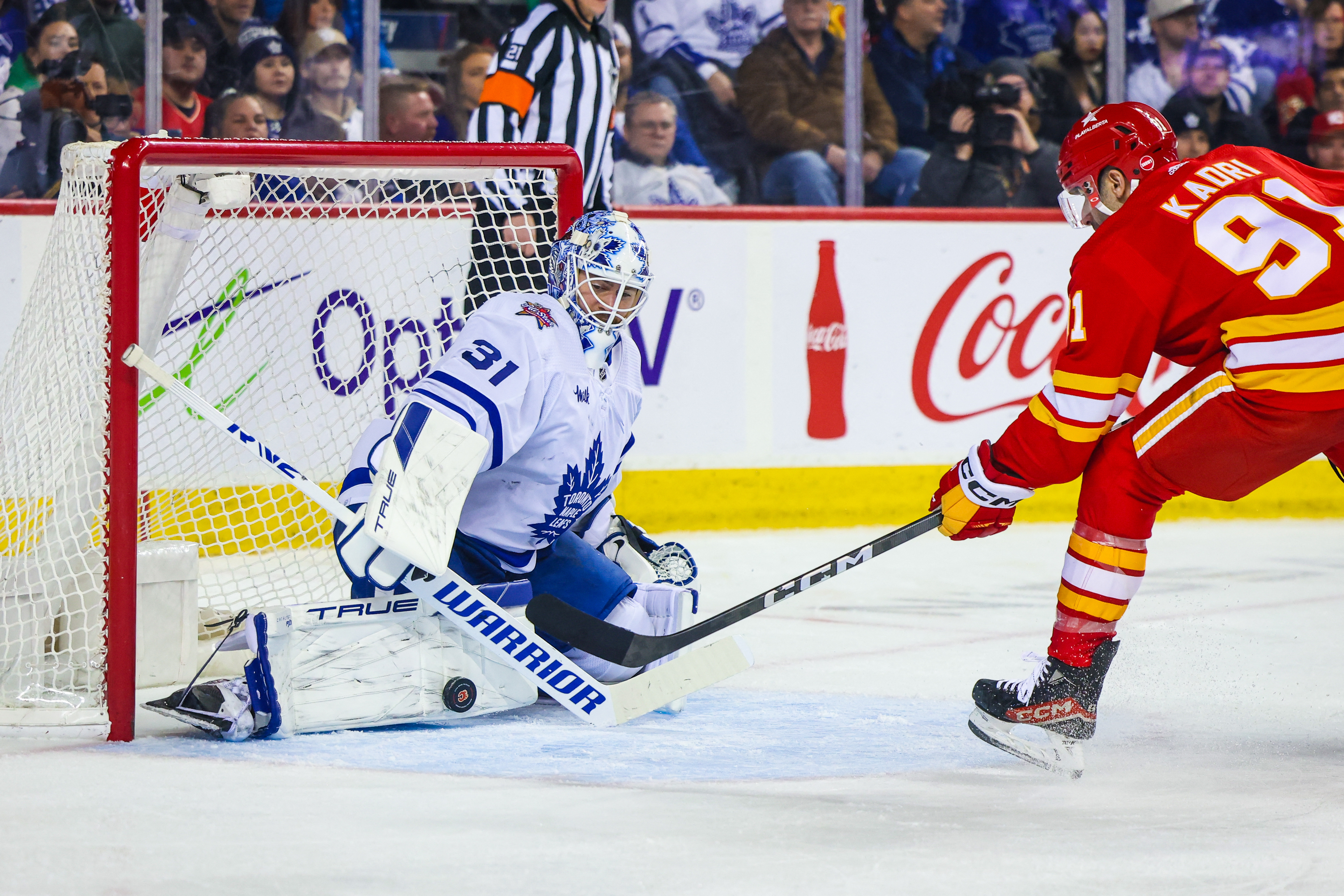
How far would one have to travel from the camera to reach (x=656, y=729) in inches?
98.2

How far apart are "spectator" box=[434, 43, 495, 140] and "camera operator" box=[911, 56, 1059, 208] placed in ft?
4.68

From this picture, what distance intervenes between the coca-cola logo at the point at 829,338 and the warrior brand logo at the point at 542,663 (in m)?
2.56

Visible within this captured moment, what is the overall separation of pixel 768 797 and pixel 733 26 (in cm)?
357

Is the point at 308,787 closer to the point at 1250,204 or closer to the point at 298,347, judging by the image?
the point at 1250,204

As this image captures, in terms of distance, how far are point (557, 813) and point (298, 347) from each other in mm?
2222

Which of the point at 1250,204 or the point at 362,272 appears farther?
the point at 362,272

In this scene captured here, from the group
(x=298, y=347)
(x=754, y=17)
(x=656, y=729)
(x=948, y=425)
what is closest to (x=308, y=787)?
(x=656, y=729)

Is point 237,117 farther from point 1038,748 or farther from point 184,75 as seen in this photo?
point 1038,748

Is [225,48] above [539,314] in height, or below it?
above

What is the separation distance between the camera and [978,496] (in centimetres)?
231

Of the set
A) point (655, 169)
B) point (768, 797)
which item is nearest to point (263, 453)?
point (768, 797)

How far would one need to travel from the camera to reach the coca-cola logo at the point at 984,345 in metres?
5.03

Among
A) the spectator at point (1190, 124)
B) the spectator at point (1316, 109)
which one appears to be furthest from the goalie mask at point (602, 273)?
the spectator at point (1316, 109)

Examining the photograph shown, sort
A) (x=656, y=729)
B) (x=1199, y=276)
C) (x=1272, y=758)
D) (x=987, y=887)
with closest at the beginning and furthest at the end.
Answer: (x=987, y=887)
(x=1199, y=276)
(x=1272, y=758)
(x=656, y=729)
